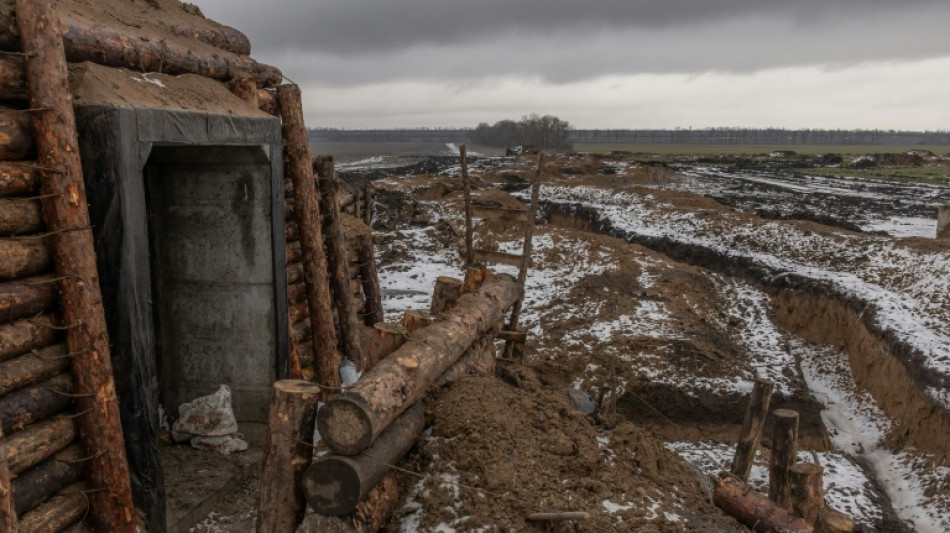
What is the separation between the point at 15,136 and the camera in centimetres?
461

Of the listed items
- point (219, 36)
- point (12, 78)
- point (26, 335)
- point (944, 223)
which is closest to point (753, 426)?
point (26, 335)

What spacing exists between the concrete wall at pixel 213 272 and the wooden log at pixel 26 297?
2710 mm

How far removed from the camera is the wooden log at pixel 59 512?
15.1ft

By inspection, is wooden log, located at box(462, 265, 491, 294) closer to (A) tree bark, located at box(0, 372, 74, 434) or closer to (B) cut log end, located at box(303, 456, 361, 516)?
(B) cut log end, located at box(303, 456, 361, 516)

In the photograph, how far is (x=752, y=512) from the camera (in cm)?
567

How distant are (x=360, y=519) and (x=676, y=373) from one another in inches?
307

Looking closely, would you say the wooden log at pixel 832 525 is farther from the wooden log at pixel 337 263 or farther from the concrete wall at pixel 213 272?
the wooden log at pixel 337 263

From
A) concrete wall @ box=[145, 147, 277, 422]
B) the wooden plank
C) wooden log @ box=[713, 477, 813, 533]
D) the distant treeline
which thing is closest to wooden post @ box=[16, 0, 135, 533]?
concrete wall @ box=[145, 147, 277, 422]

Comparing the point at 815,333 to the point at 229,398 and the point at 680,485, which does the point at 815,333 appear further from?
the point at 229,398

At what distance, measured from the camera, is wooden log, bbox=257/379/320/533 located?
16.3ft

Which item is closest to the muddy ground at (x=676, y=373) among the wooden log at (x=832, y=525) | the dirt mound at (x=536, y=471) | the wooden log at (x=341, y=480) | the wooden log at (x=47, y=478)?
the dirt mound at (x=536, y=471)

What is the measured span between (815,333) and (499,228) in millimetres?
9669

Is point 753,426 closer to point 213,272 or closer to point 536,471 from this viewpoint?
point 536,471

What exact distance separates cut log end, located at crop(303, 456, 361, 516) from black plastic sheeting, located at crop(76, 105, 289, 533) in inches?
58.3
